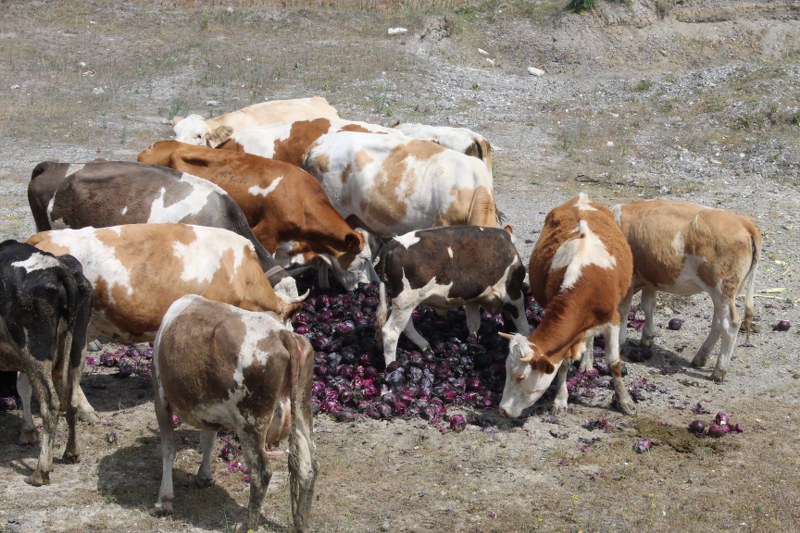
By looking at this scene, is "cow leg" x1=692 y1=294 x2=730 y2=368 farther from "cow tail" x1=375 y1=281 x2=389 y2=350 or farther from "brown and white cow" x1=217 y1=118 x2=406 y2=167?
"brown and white cow" x1=217 y1=118 x2=406 y2=167

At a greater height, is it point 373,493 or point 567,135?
point 373,493

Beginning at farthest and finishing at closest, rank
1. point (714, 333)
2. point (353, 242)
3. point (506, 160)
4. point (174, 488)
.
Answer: point (506, 160) < point (353, 242) < point (714, 333) < point (174, 488)

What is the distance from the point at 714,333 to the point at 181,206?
6.00 meters

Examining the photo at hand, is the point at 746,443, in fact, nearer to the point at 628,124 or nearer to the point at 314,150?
the point at 314,150

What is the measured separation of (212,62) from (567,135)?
33.2ft

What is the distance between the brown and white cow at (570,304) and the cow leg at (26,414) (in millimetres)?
4154

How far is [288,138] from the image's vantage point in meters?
13.8

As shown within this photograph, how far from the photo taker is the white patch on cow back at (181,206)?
32.7ft

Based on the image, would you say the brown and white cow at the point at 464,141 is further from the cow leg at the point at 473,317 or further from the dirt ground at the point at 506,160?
the cow leg at the point at 473,317

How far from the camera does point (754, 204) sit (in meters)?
16.6

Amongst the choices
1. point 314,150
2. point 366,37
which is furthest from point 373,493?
point 366,37

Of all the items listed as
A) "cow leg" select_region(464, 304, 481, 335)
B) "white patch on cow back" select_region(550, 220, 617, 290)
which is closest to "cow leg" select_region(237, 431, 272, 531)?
"white patch on cow back" select_region(550, 220, 617, 290)

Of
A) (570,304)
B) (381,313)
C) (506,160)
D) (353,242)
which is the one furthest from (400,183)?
(506,160)

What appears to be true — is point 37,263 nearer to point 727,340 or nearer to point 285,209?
point 285,209
